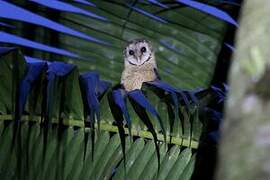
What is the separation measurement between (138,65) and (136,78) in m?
0.27

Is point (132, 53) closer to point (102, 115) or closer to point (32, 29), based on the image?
point (32, 29)

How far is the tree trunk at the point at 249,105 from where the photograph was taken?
46cm

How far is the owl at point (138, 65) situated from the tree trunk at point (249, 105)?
3002mm

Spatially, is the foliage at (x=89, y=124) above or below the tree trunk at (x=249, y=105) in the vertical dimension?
below

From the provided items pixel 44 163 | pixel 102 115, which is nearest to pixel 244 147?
pixel 44 163

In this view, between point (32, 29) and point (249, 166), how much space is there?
1.89 m

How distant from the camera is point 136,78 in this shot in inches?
148

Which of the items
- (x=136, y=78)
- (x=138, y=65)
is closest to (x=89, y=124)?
(x=136, y=78)

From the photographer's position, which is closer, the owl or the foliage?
the foliage

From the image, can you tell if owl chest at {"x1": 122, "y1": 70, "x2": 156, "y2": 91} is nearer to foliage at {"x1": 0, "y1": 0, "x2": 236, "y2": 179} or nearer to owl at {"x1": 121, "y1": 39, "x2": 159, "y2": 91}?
owl at {"x1": 121, "y1": 39, "x2": 159, "y2": 91}

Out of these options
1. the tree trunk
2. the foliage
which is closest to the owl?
the foliage

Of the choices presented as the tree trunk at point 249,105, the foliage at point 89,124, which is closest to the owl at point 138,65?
the foliage at point 89,124

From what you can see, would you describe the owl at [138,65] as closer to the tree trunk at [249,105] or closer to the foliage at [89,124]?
the foliage at [89,124]

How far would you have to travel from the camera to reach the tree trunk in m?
0.46
